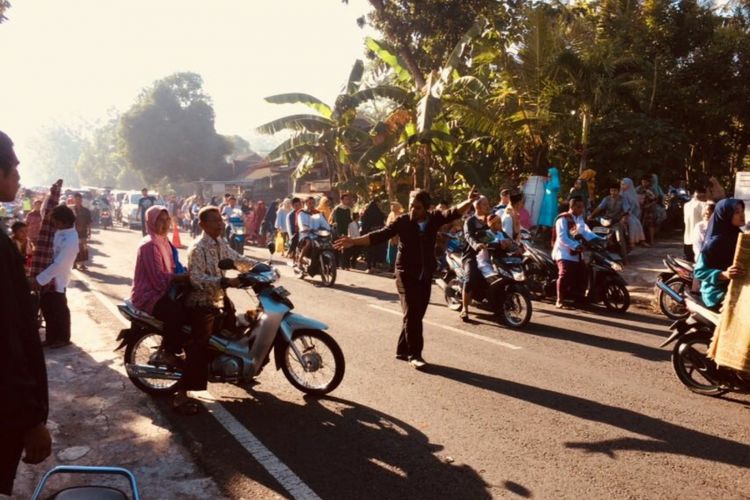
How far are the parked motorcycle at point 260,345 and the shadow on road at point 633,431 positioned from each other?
4.96ft

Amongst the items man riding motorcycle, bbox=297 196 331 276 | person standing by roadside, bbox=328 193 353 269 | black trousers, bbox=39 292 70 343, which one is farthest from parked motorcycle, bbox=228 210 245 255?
black trousers, bbox=39 292 70 343

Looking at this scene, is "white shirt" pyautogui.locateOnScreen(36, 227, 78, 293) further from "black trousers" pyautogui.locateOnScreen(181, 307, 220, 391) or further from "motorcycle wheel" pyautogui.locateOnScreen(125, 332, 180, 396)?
"black trousers" pyautogui.locateOnScreen(181, 307, 220, 391)

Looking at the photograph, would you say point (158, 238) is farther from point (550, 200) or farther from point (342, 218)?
point (550, 200)

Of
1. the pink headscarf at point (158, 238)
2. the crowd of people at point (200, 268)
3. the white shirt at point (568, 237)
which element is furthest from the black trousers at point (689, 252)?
the pink headscarf at point (158, 238)

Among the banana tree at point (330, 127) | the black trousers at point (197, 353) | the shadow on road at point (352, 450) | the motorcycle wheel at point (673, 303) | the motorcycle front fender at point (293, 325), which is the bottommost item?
the shadow on road at point (352, 450)

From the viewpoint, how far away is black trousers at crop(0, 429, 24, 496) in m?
2.04

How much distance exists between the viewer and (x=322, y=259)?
1238 centimetres

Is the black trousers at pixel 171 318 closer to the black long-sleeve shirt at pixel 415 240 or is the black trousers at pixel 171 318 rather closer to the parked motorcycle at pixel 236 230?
the black long-sleeve shirt at pixel 415 240

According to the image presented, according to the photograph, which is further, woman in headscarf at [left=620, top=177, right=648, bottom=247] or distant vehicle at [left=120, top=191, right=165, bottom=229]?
distant vehicle at [left=120, top=191, right=165, bottom=229]

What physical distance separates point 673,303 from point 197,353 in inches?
288

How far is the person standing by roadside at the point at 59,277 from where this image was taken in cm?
683

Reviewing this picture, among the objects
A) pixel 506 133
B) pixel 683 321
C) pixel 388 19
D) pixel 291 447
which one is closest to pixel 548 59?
pixel 506 133

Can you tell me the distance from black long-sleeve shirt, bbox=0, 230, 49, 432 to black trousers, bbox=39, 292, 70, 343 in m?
5.65

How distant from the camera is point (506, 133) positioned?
15.4 meters
